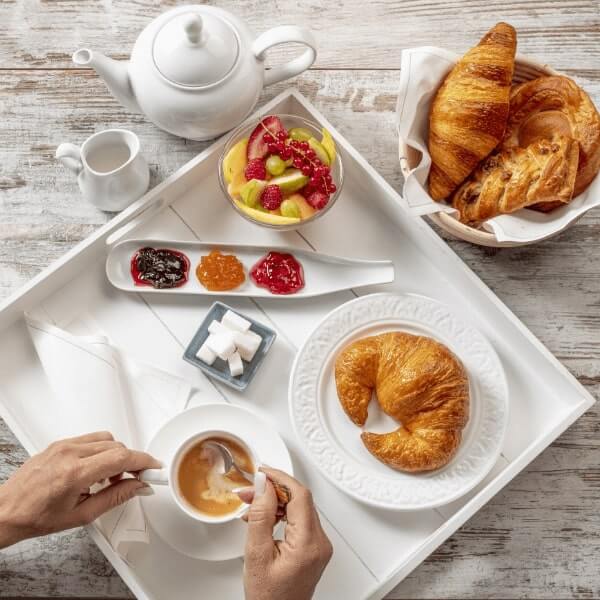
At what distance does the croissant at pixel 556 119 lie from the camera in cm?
140

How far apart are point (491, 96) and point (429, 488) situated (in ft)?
2.51

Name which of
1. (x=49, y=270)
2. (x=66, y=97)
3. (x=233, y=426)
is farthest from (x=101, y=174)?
(x=233, y=426)

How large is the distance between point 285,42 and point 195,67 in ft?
0.65

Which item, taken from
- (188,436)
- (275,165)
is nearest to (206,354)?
(188,436)

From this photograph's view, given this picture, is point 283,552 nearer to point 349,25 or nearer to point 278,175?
point 278,175

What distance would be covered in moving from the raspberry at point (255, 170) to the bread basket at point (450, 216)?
28cm

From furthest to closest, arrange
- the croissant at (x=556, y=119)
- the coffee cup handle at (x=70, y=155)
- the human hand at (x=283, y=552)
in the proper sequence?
the coffee cup handle at (x=70, y=155) → the croissant at (x=556, y=119) → the human hand at (x=283, y=552)

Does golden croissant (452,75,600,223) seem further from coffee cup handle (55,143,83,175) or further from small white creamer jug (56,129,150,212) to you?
coffee cup handle (55,143,83,175)

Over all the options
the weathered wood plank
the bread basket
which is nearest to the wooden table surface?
the weathered wood plank

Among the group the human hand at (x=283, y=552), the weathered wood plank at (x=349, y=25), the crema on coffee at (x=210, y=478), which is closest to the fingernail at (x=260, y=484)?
the human hand at (x=283, y=552)

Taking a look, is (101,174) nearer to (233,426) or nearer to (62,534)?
(233,426)

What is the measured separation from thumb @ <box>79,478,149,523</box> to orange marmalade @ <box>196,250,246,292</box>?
43cm

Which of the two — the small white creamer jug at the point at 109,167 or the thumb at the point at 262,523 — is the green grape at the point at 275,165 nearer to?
the small white creamer jug at the point at 109,167

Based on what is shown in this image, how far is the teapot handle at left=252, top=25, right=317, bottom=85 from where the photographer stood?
4.65 ft
